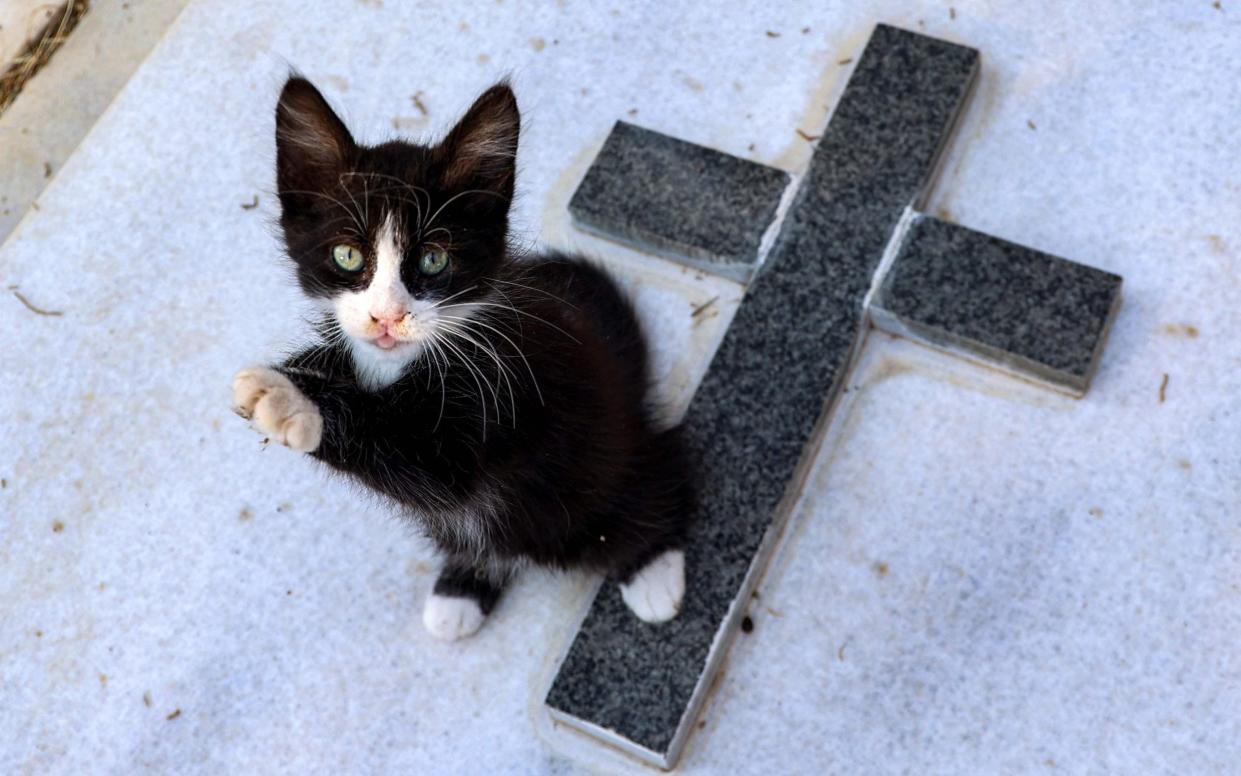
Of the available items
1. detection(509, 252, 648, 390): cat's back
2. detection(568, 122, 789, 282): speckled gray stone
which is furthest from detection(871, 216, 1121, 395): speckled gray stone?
detection(509, 252, 648, 390): cat's back

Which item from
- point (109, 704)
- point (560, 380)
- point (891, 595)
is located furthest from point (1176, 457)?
point (109, 704)

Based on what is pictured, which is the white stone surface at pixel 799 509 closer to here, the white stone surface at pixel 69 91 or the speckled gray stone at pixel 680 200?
the speckled gray stone at pixel 680 200

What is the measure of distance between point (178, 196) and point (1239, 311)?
2.17 meters

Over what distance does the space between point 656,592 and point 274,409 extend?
77 cm

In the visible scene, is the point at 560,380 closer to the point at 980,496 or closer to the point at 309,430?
the point at 309,430

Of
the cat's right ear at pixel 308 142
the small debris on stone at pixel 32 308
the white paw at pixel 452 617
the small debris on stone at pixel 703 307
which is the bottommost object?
the white paw at pixel 452 617

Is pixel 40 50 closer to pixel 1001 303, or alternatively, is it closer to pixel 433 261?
pixel 433 261

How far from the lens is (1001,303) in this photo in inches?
78.2

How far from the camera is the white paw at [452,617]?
1883mm

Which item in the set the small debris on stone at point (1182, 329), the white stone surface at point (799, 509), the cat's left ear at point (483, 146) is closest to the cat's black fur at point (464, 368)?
the cat's left ear at point (483, 146)

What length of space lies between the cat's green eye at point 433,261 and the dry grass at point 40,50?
2.01 meters

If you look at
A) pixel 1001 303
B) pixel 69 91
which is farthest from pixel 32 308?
pixel 1001 303

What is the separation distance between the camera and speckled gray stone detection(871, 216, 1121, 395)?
1.95 metres

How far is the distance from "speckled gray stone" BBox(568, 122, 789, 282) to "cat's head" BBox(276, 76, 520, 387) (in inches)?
28.5
